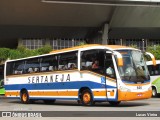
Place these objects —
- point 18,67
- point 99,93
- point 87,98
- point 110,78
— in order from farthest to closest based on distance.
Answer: point 18,67
point 87,98
point 99,93
point 110,78

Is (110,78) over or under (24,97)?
over

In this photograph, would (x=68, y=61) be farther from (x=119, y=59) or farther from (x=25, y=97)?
(x=25, y=97)

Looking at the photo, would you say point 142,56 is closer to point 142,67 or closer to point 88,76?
point 142,67

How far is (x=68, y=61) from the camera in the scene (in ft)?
65.6

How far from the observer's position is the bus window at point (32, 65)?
74.0ft

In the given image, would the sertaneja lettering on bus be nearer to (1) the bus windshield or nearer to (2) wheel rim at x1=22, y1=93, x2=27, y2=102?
(2) wheel rim at x1=22, y1=93, x2=27, y2=102

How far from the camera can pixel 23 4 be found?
49000 millimetres

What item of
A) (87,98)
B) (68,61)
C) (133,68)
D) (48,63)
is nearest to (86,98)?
(87,98)

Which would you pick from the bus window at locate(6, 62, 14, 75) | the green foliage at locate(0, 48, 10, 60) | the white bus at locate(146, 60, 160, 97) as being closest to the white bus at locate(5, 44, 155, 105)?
the bus window at locate(6, 62, 14, 75)

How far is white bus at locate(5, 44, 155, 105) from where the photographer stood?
690 inches

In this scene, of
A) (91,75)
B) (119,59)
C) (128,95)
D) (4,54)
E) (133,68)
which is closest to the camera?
(119,59)

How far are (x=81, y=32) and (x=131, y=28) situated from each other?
26.4ft

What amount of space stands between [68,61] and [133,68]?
3797 millimetres

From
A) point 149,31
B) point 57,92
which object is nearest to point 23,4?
point 149,31
